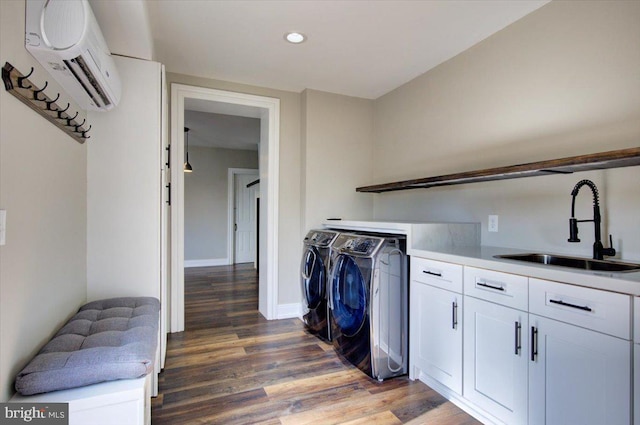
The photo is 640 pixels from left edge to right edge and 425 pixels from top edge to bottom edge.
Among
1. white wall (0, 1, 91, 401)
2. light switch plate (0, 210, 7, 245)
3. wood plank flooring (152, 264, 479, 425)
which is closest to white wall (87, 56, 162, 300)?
white wall (0, 1, 91, 401)

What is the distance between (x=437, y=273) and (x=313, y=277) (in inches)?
53.1

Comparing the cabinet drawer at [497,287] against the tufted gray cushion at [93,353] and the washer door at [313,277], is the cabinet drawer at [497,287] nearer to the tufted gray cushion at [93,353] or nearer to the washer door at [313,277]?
the washer door at [313,277]

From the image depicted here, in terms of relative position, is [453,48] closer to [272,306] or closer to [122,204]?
[122,204]

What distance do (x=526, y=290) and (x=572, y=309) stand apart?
0.64 feet

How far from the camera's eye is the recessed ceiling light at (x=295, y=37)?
2385 mm

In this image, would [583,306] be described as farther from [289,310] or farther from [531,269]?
[289,310]

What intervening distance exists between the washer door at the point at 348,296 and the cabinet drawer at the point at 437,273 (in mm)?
373

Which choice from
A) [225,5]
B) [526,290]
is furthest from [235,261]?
[526,290]

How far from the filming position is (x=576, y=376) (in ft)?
4.39

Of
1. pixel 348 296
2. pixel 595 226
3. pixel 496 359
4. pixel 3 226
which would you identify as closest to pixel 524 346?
pixel 496 359

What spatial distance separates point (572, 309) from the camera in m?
1.35

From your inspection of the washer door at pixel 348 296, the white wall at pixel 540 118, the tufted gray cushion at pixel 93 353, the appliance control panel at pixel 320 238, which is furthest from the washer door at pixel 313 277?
the tufted gray cushion at pixel 93 353

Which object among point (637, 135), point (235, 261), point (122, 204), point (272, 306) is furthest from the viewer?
point (235, 261)

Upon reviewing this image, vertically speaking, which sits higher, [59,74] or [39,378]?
[59,74]
